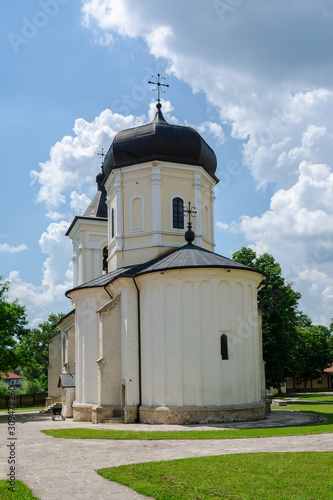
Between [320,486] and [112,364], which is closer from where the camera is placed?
[320,486]

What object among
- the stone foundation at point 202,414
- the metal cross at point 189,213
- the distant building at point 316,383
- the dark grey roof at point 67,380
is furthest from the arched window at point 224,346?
the distant building at point 316,383

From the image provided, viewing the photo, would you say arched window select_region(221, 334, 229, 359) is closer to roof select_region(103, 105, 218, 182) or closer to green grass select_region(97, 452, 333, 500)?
green grass select_region(97, 452, 333, 500)

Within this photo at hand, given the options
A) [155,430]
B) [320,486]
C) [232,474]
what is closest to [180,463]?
[232,474]

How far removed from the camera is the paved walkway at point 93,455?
8.77 m

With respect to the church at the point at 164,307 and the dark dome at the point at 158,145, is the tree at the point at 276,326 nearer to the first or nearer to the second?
the church at the point at 164,307

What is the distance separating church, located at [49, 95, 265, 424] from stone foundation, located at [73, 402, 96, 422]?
52 millimetres

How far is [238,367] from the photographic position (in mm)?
20500

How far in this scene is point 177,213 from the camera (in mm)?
26188

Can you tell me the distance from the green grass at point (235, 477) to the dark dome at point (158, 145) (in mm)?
17205

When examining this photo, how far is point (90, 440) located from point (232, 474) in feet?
24.7

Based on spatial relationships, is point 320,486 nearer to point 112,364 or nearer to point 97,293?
point 112,364

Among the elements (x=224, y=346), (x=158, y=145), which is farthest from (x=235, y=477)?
(x=158, y=145)

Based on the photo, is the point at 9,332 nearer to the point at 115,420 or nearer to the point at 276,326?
the point at 115,420

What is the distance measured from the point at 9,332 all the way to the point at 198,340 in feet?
45.8
